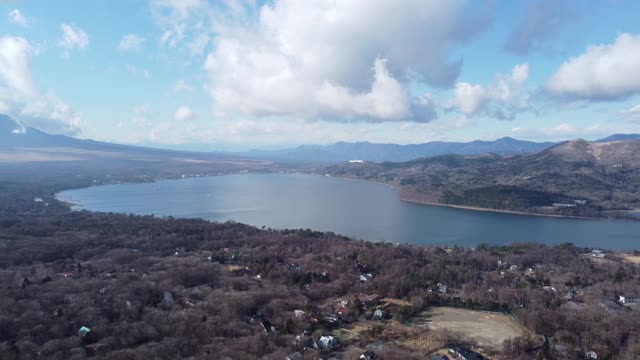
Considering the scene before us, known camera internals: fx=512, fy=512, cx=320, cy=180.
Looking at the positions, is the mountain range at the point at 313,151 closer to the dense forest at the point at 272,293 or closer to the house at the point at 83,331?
the dense forest at the point at 272,293

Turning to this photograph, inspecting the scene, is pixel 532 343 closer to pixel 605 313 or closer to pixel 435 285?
pixel 605 313

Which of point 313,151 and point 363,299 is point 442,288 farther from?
point 313,151

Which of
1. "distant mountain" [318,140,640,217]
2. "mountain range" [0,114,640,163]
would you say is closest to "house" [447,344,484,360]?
"distant mountain" [318,140,640,217]

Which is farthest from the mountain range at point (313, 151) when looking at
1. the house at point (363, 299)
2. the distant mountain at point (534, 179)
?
the house at point (363, 299)

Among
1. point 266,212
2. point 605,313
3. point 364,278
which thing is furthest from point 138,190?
point 605,313

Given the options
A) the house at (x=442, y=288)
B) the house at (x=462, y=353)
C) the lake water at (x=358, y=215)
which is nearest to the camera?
the house at (x=462, y=353)

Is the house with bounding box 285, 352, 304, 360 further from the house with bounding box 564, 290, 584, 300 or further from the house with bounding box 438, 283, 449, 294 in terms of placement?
the house with bounding box 564, 290, 584, 300
